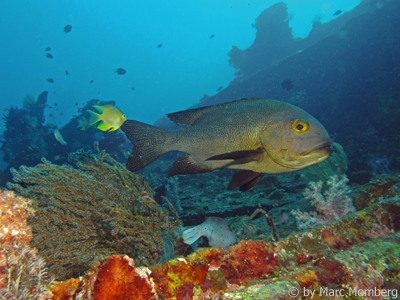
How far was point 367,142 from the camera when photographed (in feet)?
36.6

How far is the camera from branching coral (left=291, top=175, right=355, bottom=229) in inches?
128

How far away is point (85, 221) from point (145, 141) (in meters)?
1.31

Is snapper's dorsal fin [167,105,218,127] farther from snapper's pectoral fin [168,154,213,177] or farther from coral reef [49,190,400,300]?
coral reef [49,190,400,300]

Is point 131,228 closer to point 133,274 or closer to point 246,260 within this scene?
point 133,274

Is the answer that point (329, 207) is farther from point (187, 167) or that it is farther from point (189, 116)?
point (189, 116)

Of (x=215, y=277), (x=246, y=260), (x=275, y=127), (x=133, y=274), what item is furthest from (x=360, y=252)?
(x=133, y=274)

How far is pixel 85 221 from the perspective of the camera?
8.18 ft

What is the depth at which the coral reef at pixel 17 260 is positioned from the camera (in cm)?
109

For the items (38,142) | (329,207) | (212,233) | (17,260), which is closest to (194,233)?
(212,233)

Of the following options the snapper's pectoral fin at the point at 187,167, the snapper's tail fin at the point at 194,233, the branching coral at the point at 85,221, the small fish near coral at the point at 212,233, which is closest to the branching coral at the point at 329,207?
the small fish near coral at the point at 212,233

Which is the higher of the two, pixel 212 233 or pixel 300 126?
pixel 300 126

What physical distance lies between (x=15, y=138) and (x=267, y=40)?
36.2m

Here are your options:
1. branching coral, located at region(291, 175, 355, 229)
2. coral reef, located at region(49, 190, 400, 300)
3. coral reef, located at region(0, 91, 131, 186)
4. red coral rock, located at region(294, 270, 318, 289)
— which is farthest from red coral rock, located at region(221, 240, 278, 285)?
coral reef, located at region(0, 91, 131, 186)

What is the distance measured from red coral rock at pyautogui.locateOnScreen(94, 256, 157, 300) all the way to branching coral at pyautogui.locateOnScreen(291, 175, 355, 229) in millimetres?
2880
